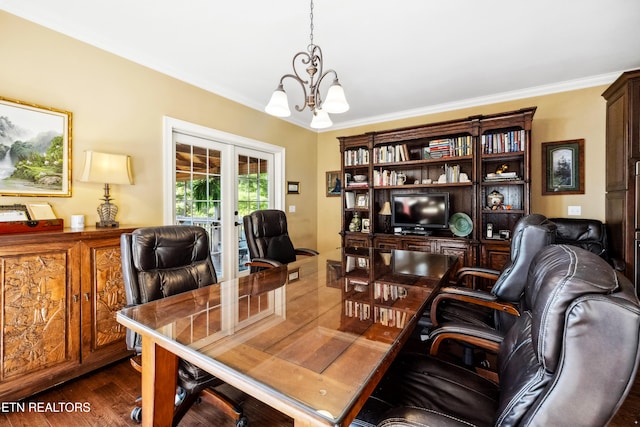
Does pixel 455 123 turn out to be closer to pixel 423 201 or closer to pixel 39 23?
pixel 423 201

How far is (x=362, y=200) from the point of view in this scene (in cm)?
443

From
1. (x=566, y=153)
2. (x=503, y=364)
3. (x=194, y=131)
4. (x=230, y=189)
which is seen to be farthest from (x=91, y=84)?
(x=566, y=153)

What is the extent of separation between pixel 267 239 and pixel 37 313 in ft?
5.49

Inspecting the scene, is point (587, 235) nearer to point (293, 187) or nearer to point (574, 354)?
point (574, 354)

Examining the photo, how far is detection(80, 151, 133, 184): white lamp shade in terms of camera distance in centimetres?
213

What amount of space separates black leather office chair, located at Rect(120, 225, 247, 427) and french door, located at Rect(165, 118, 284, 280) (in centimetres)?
133

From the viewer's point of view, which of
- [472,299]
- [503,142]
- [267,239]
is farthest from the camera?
[503,142]

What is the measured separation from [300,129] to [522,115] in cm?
298

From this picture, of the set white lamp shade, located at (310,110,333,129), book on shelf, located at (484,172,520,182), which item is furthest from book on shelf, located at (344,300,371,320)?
book on shelf, located at (484,172,520,182)

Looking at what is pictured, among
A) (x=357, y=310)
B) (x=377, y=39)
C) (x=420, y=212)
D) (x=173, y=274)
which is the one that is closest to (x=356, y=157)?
(x=420, y=212)

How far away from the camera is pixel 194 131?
309 centimetres

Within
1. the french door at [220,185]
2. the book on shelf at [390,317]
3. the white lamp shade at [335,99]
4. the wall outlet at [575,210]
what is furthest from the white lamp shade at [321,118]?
the wall outlet at [575,210]

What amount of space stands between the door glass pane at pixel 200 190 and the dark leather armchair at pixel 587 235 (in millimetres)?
3802

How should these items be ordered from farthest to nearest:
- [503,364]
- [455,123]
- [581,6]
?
[455,123] < [581,6] < [503,364]
